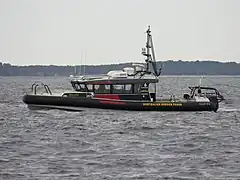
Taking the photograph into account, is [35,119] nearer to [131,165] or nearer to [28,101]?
[28,101]

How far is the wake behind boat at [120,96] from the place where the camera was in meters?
32.8

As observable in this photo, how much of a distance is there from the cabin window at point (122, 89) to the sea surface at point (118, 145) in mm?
1261

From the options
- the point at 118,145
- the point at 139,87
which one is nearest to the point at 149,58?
the point at 139,87

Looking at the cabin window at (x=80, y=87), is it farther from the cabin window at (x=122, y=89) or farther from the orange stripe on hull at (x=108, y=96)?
the cabin window at (x=122, y=89)

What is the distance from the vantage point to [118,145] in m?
21.5

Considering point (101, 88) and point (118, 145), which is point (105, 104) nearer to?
point (101, 88)

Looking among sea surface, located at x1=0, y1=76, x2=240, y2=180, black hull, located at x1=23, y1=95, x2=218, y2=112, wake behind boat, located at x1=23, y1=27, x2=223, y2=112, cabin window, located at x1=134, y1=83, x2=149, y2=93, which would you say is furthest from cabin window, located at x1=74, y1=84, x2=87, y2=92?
cabin window, located at x1=134, y1=83, x2=149, y2=93

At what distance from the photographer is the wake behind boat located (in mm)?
32781

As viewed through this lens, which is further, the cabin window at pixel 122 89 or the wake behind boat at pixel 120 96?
the cabin window at pixel 122 89

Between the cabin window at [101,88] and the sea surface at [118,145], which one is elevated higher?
the cabin window at [101,88]

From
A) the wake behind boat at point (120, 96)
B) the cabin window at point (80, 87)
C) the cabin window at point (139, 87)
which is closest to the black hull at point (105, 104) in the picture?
the wake behind boat at point (120, 96)

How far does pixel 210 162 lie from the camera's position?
18312 millimetres

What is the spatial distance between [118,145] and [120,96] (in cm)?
1253

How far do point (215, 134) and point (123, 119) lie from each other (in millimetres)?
6580
